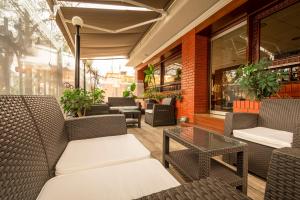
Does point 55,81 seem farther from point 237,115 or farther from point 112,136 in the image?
point 237,115

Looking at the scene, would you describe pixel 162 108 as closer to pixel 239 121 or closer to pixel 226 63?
pixel 226 63

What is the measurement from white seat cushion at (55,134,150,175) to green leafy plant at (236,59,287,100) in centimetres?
186

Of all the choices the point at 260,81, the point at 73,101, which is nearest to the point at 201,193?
the point at 260,81

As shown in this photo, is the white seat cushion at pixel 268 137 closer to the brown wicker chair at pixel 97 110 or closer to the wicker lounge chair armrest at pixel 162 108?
the brown wicker chair at pixel 97 110

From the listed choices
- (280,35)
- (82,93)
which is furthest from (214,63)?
(82,93)

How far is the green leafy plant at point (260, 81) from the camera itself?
2.14 meters

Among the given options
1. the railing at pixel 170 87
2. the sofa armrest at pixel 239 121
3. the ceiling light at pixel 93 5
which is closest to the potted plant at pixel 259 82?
the sofa armrest at pixel 239 121

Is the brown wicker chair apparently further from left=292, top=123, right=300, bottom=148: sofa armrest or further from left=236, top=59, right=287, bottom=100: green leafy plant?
left=292, top=123, right=300, bottom=148: sofa armrest

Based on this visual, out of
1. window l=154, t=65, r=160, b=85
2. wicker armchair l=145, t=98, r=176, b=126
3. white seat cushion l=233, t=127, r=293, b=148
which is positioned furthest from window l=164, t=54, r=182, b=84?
white seat cushion l=233, t=127, r=293, b=148

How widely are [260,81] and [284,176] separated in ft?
5.84

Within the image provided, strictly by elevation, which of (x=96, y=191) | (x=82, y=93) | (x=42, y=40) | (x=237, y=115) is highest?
(x=42, y=40)

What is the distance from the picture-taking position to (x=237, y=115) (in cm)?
195

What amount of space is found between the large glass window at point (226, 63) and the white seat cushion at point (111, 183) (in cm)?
324

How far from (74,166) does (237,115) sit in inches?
70.6
